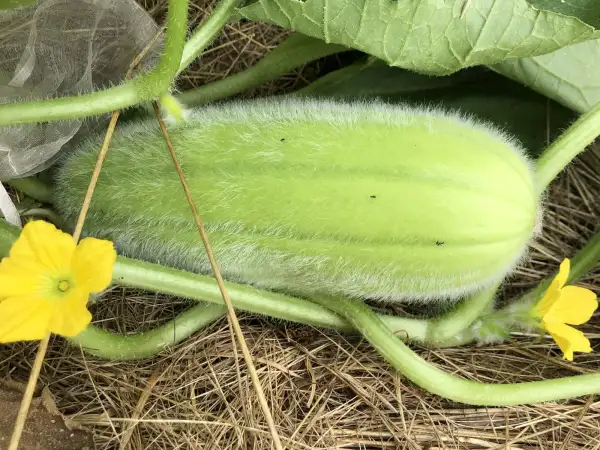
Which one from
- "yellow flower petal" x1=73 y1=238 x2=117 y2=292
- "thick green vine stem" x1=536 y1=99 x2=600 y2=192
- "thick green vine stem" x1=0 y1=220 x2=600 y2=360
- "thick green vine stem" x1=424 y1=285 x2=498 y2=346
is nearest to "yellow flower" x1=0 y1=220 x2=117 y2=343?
"yellow flower petal" x1=73 y1=238 x2=117 y2=292

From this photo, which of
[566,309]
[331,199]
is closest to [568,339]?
[566,309]

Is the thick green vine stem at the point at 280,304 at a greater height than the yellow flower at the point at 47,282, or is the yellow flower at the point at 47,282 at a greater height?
the yellow flower at the point at 47,282

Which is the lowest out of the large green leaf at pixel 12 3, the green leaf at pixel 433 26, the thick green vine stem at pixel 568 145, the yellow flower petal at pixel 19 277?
the yellow flower petal at pixel 19 277

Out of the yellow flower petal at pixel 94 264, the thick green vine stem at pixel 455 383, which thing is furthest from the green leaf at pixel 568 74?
the yellow flower petal at pixel 94 264

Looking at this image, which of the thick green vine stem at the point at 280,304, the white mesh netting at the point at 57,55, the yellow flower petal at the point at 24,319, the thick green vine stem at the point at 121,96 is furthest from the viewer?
the white mesh netting at the point at 57,55

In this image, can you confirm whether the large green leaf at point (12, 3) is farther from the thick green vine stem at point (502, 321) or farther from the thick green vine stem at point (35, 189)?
the thick green vine stem at point (502, 321)

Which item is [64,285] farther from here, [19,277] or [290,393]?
[290,393]
